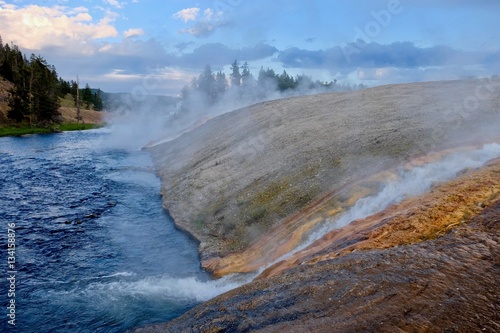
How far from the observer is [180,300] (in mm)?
9844

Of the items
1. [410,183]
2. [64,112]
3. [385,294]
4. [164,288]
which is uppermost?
[64,112]

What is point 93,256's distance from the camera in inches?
491

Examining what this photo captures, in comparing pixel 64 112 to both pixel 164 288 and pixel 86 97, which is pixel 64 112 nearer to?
pixel 86 97

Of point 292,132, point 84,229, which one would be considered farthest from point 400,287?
point 292,132

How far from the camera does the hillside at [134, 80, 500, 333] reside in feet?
19.5

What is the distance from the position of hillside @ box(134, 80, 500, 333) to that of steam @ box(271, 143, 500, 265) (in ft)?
0.99

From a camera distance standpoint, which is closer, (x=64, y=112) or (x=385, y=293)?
(x=385, y=293)

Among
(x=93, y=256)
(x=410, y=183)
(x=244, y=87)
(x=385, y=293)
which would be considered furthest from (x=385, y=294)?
(x=244, y=87)

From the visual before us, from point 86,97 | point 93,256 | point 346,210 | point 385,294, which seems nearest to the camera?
point 385,294

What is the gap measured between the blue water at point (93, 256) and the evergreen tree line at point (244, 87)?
33.7 metres

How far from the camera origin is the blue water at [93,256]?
9117 millimetres

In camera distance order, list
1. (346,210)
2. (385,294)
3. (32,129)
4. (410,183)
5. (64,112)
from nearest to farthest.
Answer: (385,294)
(346,210)
(410,183)
(32,129)
(64,112)

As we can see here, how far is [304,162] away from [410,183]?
17.1 ft

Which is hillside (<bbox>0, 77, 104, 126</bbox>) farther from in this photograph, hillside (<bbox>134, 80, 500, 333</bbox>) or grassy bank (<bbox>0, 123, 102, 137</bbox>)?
hillside (<bbox>134, 80, 500, 333</bbox>)
